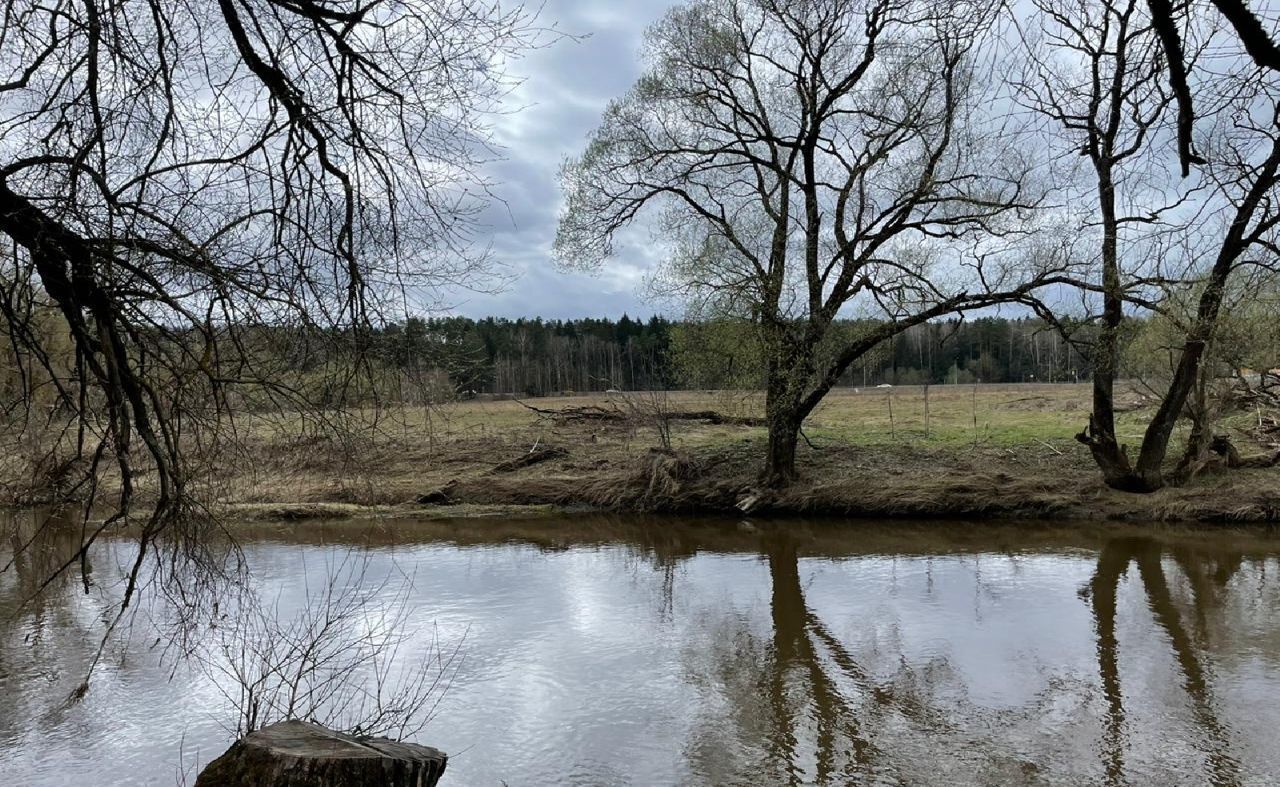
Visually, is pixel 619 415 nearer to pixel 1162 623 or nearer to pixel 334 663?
pixel 1162 623

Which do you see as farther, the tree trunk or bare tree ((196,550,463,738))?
the tree trunk

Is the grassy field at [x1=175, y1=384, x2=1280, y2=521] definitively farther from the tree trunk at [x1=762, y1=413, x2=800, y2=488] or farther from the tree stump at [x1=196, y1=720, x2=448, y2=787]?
the tree stump at [x1=196, y1=720, x2=448, y2=787]

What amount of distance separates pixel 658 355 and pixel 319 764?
33554 millimetres

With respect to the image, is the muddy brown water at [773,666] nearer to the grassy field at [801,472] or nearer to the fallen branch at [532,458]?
the grassy field at [801,472]

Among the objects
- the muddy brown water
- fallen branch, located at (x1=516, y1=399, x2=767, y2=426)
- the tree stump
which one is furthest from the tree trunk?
the tree stump

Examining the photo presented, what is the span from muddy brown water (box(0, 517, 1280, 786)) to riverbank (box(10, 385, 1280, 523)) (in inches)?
78.2

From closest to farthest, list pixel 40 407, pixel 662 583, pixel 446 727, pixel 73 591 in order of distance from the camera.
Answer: pixel 40 407 → pixel 446 727 → pixel 73 591 → pixel 662 583

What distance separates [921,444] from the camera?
65.9 ft

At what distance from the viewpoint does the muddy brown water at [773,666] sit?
6406 millimetres

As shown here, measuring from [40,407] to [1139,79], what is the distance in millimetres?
6120

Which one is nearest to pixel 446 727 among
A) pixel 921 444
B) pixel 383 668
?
pixel 383 668

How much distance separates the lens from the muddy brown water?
252 inches

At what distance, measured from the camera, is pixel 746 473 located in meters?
19.3

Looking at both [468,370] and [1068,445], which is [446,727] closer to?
[468,370]
